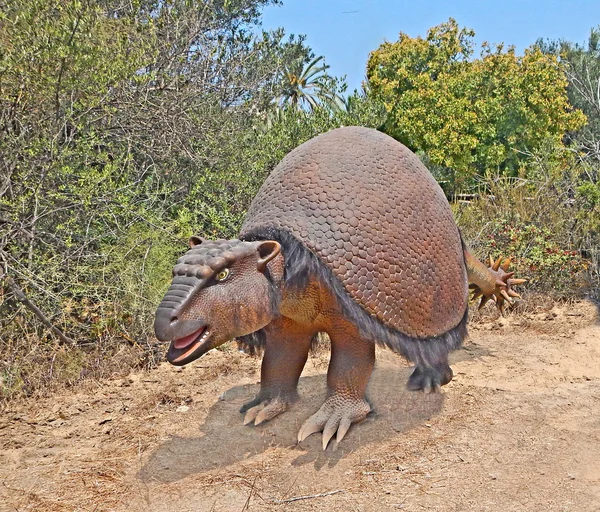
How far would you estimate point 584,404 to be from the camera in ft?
12.2

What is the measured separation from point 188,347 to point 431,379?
221 centimetres

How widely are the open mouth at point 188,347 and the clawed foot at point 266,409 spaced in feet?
3.77

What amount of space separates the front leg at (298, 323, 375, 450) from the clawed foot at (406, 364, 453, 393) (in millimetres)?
876

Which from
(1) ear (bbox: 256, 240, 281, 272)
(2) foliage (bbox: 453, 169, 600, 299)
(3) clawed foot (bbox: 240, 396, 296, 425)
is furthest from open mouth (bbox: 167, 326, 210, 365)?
A: (2) foliage (bbox: 453, 169, 600, 299)

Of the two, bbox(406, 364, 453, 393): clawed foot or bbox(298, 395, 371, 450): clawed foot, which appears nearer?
bbox(298, 395, 371, 450): clawed foot

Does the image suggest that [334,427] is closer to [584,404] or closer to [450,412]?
[450,412]

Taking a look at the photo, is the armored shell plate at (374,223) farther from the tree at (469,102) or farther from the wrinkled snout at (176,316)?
the tree at (469,102)

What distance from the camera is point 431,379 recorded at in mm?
3967

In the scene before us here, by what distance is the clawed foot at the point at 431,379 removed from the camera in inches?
155

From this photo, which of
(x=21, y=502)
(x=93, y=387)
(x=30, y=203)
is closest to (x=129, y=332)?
(x=93, y=387)

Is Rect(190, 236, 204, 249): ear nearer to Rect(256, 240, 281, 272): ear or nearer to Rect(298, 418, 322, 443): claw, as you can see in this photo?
Rect(256, 240, 281, 272): ear

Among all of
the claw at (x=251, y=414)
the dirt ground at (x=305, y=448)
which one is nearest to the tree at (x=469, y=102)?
the dirt ground at (x=305, y=448)

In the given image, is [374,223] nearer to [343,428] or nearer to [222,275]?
[222,275]

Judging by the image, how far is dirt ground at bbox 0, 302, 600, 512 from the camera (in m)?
2.61
